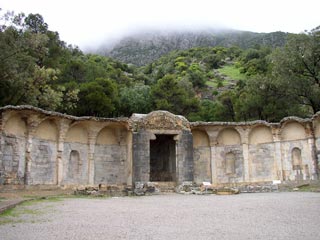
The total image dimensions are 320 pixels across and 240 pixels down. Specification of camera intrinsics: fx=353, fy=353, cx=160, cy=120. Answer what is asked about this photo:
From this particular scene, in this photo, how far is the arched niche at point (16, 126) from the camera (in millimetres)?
19523

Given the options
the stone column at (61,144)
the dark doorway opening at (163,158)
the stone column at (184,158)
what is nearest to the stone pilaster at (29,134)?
the stone column at (61,144)

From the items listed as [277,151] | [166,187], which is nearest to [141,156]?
[166,187]

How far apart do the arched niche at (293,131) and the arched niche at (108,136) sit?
12.0 meters

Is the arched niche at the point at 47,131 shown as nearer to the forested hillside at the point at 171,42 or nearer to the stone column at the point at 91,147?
the stone column at the point at 91,147

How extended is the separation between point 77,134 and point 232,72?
187 feet

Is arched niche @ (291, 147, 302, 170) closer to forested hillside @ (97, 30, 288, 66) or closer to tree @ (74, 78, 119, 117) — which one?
tree @ (74, 78, 119, 117)

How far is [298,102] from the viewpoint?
30438mm

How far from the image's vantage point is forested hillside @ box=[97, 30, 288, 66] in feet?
351

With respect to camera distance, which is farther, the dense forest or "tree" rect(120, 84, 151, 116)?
"tree" rect(120, 84, 151, 116)

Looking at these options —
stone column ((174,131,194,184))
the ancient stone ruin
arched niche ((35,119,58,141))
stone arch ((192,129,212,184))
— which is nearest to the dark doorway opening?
the ancient stone ruin

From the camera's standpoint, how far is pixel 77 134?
2430 centimetres

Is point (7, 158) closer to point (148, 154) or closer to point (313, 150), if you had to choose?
point (148, 154)

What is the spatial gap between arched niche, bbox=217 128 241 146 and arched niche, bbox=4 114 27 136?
46.0ft

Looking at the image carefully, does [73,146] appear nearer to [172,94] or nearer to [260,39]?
[172,94]
